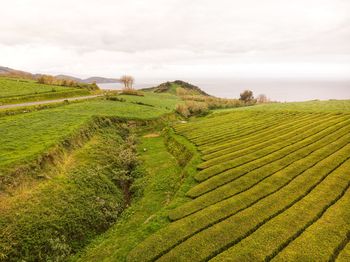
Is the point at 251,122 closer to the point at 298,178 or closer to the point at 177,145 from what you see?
the point at 177,145

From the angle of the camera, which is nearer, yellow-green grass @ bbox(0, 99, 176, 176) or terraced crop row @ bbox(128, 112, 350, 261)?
terraced crop row @ bbox(128, 112, 350, 261)

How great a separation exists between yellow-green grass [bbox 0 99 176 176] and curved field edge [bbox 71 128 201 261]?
40.8 feet

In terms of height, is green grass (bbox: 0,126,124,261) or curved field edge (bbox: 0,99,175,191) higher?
curved field edge (bbox: 0,99,175,191)

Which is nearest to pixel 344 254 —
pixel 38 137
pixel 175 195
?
pixel 175 195

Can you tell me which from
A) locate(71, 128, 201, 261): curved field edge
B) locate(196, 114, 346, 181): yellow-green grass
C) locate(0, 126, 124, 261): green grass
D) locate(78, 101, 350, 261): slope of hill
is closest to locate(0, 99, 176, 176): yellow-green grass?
locate(0, 126, 124, 261): green grass

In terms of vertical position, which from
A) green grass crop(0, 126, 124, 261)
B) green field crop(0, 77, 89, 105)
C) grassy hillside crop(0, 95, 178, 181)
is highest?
green field crop(0, 77, 89, 105)

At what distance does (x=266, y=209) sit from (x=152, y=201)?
12.5 m

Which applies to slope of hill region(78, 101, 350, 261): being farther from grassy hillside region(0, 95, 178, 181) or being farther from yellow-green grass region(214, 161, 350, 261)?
grassy hillside region(0, 95, 178, 181)


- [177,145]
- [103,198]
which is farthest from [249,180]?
[177,145]

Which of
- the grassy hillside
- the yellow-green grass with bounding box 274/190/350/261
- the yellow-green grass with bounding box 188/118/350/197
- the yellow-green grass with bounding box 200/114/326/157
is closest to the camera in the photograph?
the yellow-green grass with bounding box 274/190/350/261

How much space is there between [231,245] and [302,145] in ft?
69.3

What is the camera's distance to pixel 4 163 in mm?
24969

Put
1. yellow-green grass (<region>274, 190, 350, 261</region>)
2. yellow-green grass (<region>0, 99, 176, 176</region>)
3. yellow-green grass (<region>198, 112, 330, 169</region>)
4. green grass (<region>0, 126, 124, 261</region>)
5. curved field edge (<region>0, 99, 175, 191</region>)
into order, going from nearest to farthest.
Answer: yellow-green grass (<region>274, 190, 350, 261</region>) → green grass (<region>0, 126, 124, 261</region>) → curved field edge (<region>0, 99, 175, 191</region>) → yellow-green grass (<region>0, 99, 176, 176</region>) → yellow-green grass (<region>198, 112, 330, 169</region>)

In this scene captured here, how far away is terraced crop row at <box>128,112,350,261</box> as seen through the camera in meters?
15.9
